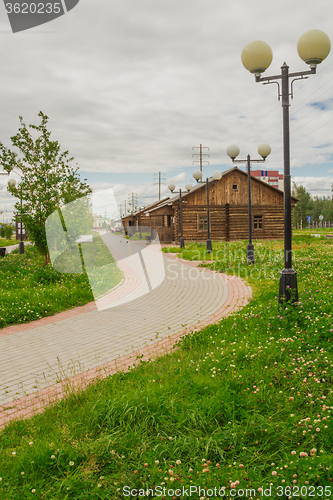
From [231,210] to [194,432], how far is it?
1136 inches

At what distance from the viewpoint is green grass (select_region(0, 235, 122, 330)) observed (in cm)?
774

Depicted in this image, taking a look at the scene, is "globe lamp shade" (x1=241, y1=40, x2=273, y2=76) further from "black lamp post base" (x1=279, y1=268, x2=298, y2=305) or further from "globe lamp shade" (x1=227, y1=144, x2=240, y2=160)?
"globe lamp shade" (x1=227, y1=144, x2=240, y2=160)

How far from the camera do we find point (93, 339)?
6.30 metres

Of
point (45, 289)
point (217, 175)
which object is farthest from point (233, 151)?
point (45, 289)

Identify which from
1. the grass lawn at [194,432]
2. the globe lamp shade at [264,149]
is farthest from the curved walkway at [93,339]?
the globe lamp shade at [264,149]

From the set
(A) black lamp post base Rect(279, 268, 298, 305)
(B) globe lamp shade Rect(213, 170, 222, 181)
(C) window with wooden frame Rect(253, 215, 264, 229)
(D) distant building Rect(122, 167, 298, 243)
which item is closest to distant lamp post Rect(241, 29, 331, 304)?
(A) black lamp post base Rect(279, 268, 298, 305)

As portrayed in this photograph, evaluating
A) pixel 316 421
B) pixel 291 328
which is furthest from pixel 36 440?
pixel 291 328

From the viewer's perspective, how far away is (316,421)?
9.95 feet

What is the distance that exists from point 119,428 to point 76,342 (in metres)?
3.13

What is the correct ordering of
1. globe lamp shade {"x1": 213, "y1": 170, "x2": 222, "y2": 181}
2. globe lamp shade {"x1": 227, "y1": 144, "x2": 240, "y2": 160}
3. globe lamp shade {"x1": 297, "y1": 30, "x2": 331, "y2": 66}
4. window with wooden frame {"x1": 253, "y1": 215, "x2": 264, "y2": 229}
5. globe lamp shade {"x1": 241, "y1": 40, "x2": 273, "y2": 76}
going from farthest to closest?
window with wooden frame {"x1": 253, "y1": 215, "x2": 264, "y2": 229}
globe lamp shade {"x1": 213, "y1": 170, "x2": 222, "y2": 181}
globe lamp shade {"x1": 227, "y1": 144, "x2": 240, "y2": 160}
globe lamp shade {"x1": 241, "y1": 40, "x2": 273, "y2": 76}
globe lamp shade {"x1": 297, "y1": 30, "x2": 331, "y2": 66}

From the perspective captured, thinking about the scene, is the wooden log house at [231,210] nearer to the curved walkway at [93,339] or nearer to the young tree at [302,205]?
the curved walkway at [93,339]

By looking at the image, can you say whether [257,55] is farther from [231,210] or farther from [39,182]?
[231,210]

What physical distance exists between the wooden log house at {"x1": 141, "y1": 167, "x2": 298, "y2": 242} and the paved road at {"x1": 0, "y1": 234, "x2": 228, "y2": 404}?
19.8 m

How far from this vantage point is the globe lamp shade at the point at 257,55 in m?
6.34
